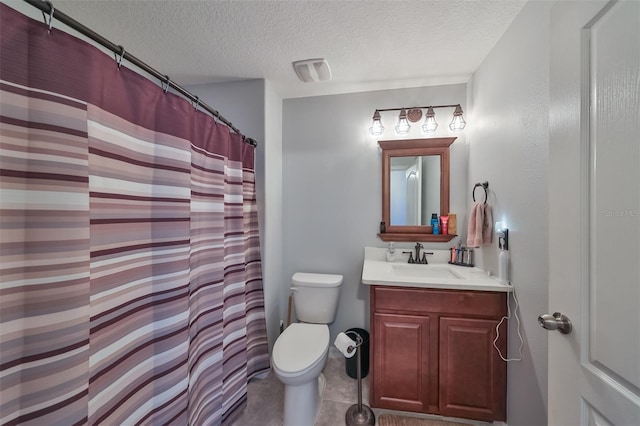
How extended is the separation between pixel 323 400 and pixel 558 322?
1446mm

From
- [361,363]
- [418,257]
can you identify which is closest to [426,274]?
[418,257]

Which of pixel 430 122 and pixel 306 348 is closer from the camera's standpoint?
pixel 306 348

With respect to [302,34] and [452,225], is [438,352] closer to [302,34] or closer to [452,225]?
[452,225]

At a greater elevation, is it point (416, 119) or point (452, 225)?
point (416, 119)

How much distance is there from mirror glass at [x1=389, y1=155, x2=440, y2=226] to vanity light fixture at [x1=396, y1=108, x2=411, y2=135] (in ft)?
0.72

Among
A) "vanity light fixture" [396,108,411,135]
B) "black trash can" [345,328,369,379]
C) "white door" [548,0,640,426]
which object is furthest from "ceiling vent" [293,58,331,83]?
"black trash can" [345,328,369,379]

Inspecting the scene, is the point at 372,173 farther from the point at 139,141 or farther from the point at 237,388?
the point at 237,388

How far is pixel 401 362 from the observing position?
139cm

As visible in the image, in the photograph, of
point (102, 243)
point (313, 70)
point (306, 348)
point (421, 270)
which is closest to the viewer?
point (102, 243)

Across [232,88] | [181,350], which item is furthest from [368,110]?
[181,350]

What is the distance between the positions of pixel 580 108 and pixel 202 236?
1.45 m

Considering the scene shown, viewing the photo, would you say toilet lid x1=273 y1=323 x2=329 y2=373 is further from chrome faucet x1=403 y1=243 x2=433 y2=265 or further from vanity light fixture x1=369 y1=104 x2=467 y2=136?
vanity light fixture x1=369 y1=104 x2=467 y2=136

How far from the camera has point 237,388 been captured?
138 centimetres

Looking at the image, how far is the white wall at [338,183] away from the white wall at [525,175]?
0.59m
